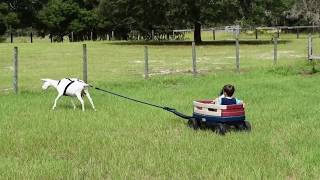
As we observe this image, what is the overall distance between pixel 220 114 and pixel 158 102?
16.7 feet

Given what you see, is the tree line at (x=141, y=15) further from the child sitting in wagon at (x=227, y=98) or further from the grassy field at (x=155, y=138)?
the child sitting in wagon at (x=227, y=98)

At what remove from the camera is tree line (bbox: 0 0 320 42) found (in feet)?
176

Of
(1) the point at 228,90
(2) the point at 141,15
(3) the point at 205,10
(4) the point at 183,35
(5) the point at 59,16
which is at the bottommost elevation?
(1) the point at 228,90

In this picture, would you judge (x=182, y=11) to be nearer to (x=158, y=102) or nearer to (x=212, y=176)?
(x=158, y=102)

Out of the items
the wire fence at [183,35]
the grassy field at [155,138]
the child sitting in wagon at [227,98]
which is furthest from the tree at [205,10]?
the child sitting in wagon at [227,98]

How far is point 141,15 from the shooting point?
56688mm

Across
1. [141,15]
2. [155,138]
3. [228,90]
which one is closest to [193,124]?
[228,90]

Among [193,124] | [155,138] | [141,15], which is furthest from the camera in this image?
[141,15]

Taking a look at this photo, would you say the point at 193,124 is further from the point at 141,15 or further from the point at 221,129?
the point at 141,15

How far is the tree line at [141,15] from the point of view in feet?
176

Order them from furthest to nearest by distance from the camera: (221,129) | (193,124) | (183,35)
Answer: (183,35) → (193,124) → (221,129)

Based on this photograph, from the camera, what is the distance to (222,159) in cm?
837

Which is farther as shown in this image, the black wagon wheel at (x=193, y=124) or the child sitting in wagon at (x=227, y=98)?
the black wagon wheel at (x=193, y=124)

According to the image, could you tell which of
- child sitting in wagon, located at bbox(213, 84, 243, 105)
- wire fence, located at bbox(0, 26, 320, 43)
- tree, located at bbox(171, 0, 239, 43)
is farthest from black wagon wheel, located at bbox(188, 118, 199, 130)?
wire fence, located at bbox(0, 26, 320, 43)
